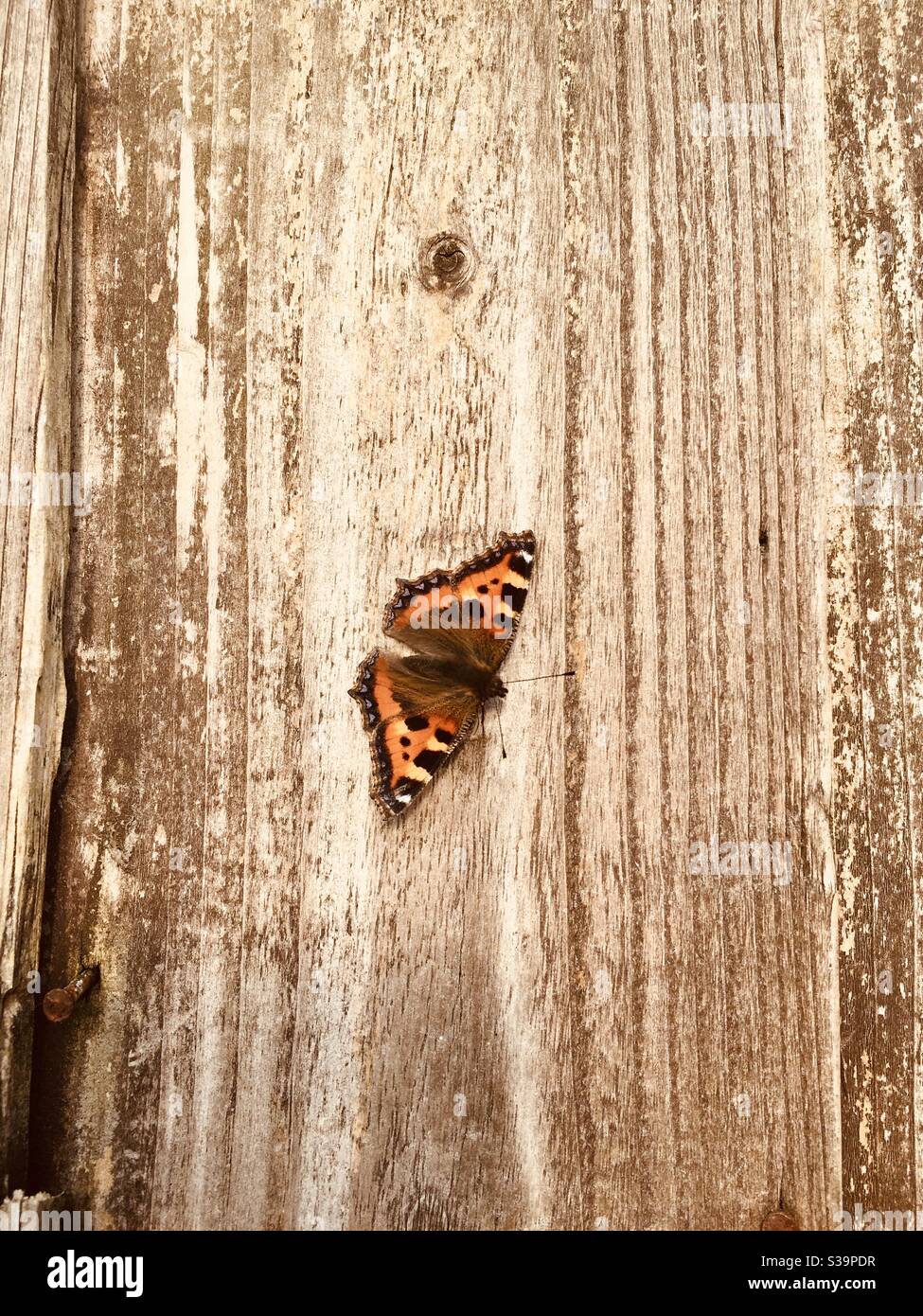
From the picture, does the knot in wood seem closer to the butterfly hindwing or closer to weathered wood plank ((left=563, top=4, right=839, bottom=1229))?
weathered wood plank ((left=563, top=4, right=839, bottom=1229))

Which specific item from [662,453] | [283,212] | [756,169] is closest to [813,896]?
[662,453]

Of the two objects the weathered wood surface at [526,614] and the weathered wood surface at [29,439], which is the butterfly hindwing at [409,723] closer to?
the weathered wood surface at [526,614]

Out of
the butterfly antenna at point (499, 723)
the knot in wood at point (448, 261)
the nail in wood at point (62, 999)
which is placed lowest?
the nail in wood at point (62, 999)

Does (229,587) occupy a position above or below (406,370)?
below

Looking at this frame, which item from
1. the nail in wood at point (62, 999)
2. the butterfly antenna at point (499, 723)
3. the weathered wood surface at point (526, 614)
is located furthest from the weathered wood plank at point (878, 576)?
the nail in wood at point (62, 999)

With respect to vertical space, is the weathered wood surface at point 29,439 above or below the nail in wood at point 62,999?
above

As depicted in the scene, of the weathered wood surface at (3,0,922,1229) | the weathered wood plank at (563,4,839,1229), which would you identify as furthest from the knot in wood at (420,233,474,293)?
the weathered wood plank at (563,4,839,1229)
